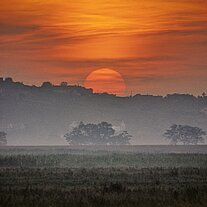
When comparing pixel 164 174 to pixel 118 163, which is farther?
pixel 118 163

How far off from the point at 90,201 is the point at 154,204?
127 inches

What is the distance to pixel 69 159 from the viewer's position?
7200 cm

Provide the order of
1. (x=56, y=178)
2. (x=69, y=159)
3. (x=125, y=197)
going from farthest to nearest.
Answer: (x=69, y=159) < (x=56, y=178) < (x=125, y=197)

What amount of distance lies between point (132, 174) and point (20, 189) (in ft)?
49.5

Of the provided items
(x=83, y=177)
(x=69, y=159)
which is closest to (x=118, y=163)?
(x=69, y=159)

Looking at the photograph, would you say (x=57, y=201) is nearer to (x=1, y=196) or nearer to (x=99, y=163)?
(x=1, y=196)

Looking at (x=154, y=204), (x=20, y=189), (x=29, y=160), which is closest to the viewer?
(x=154, y=204)

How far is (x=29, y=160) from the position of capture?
66250 mm

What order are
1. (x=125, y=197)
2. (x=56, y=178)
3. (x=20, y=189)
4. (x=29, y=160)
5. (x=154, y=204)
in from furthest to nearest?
1. (x=29, y=160)
2. (x=56, y=178)
3. (x=20, y=189)
4. (x=125, y=197)
5. (x=154, y=204)

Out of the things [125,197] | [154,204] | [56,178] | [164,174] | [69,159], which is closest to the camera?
[154,204]

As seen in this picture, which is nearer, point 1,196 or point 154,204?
point 154,204

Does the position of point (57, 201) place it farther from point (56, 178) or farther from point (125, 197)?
point (56, 178)

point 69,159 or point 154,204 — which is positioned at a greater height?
point 69,159

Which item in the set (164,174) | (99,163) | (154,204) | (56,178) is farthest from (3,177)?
(99,163)
